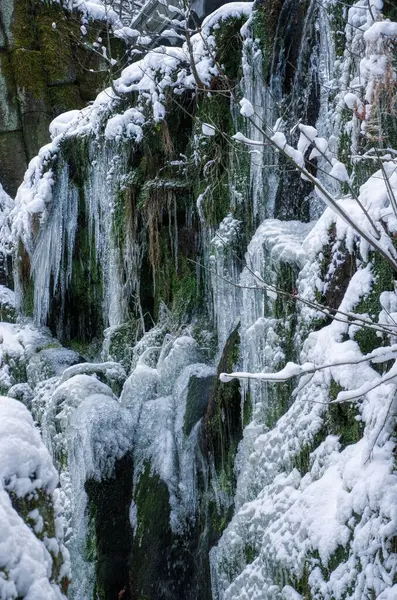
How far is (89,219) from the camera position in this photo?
7.81 meters

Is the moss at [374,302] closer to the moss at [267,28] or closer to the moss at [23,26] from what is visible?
the moss at [267,28]

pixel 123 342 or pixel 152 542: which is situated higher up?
pixel 123 342

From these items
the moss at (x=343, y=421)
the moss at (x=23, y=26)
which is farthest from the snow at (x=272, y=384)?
the moss at (x=23, y=26)

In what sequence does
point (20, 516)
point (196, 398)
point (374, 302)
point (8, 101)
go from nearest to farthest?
1. point (20, 516)
2. point (374, 302)
3. point (196, 398)
4. point (8, 101)

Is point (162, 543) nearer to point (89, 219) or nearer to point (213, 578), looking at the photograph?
point (213, 578)

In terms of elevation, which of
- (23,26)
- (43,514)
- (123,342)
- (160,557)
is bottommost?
(160,557)

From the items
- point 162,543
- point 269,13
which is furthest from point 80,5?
point 162,543

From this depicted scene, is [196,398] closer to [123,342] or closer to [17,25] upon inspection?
[123,342]

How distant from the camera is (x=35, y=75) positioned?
37.1ft

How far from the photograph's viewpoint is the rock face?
36.6 ft

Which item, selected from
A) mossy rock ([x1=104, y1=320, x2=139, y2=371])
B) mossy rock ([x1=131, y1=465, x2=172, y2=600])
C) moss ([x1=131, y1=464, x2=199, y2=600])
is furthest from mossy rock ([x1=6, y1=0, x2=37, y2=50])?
moss ([x1=131, y1=464, x2=199, y2=600])

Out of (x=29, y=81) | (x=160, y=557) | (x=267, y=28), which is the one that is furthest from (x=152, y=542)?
(x=29, y=81)

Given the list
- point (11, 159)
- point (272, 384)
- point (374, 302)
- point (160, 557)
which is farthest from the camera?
point (11, 159)

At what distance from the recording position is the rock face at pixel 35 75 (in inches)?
439
